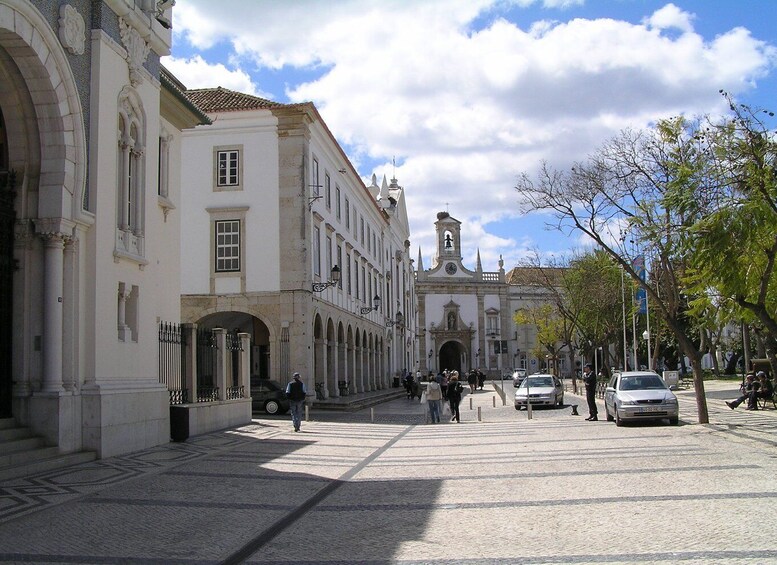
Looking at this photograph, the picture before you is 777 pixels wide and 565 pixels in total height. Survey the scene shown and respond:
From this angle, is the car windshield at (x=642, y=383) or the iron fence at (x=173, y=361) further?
the car windshield at (x=642, y=383)

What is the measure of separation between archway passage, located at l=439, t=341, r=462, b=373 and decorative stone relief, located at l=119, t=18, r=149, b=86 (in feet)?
266

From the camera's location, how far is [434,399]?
2619 cm

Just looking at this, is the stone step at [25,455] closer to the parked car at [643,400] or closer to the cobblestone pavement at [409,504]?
the cobblestone pavement at [409,504]

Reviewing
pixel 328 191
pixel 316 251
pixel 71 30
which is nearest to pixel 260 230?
pixel 316 251

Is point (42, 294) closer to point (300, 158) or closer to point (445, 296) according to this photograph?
point (300, 158)

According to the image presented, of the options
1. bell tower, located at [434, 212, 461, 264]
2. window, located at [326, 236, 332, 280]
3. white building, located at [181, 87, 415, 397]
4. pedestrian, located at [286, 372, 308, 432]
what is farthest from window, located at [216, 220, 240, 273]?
bell tower, located at [434, 212, 461, 264]

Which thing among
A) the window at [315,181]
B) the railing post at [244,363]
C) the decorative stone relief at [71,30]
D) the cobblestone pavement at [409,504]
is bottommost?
the cobblestone pavement at [409,504]

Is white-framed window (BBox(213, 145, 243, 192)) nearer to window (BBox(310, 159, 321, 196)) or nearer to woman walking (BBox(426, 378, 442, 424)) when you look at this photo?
window (BBox(310, 159, 321, 196))

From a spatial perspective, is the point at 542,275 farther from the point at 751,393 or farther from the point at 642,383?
the point at 642,383

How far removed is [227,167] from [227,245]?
3.27 metres

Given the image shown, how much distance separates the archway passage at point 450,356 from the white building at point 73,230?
8139 cm

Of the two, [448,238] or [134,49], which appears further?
[448,238]

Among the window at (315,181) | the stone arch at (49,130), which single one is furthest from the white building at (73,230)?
the window at (315,181)

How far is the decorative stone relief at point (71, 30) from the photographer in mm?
14031
